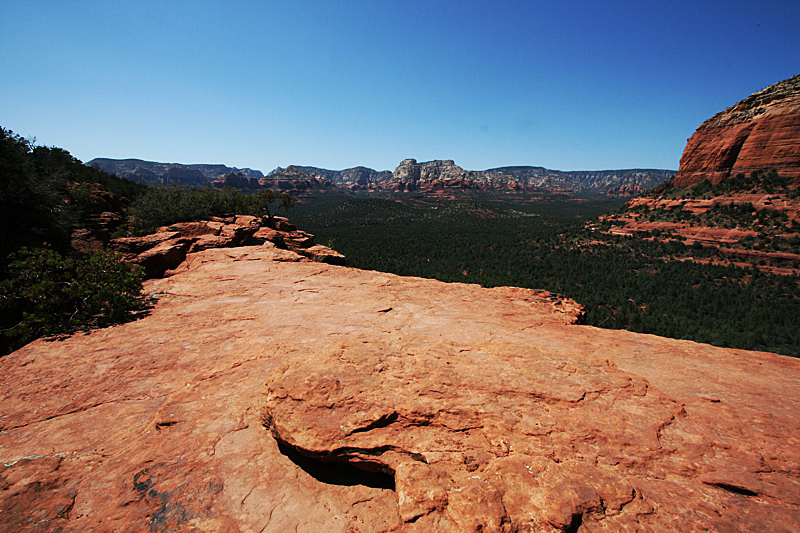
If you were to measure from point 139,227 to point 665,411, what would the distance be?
24.7 metres

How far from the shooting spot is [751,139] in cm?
4809

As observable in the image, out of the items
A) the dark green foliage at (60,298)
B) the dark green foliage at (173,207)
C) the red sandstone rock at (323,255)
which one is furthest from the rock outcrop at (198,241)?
the dark green foliage at (60,298)

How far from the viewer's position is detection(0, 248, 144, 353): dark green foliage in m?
7.03

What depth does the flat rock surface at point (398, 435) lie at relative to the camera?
2740mm

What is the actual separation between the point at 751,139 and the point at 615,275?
35.3m

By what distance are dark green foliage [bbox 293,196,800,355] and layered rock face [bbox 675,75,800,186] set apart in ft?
63.5

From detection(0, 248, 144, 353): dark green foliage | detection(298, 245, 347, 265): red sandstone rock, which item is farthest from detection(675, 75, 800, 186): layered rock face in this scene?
detection(0, 248, 144, 353): dark green foliage

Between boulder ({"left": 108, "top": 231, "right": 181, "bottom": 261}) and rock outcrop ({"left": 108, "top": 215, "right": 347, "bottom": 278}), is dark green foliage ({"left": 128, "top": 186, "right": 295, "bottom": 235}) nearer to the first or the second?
rock outcrop ({"left": 108, "top": 215, "right": 347, "bottom": 278})

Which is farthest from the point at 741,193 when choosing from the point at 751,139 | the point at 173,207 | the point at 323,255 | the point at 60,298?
the point at 60,298

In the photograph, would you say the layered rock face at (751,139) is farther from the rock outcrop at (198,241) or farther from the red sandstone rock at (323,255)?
the rock outcrop at (198,241)

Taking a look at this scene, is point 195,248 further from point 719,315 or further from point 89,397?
point 719,315

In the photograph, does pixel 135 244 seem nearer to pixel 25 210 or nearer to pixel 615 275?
pixel 25 210

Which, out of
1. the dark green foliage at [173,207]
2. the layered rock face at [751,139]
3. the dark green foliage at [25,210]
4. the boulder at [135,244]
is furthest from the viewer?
the layered rock face at [751,139]

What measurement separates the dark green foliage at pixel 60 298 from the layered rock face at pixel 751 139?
2805 inches
